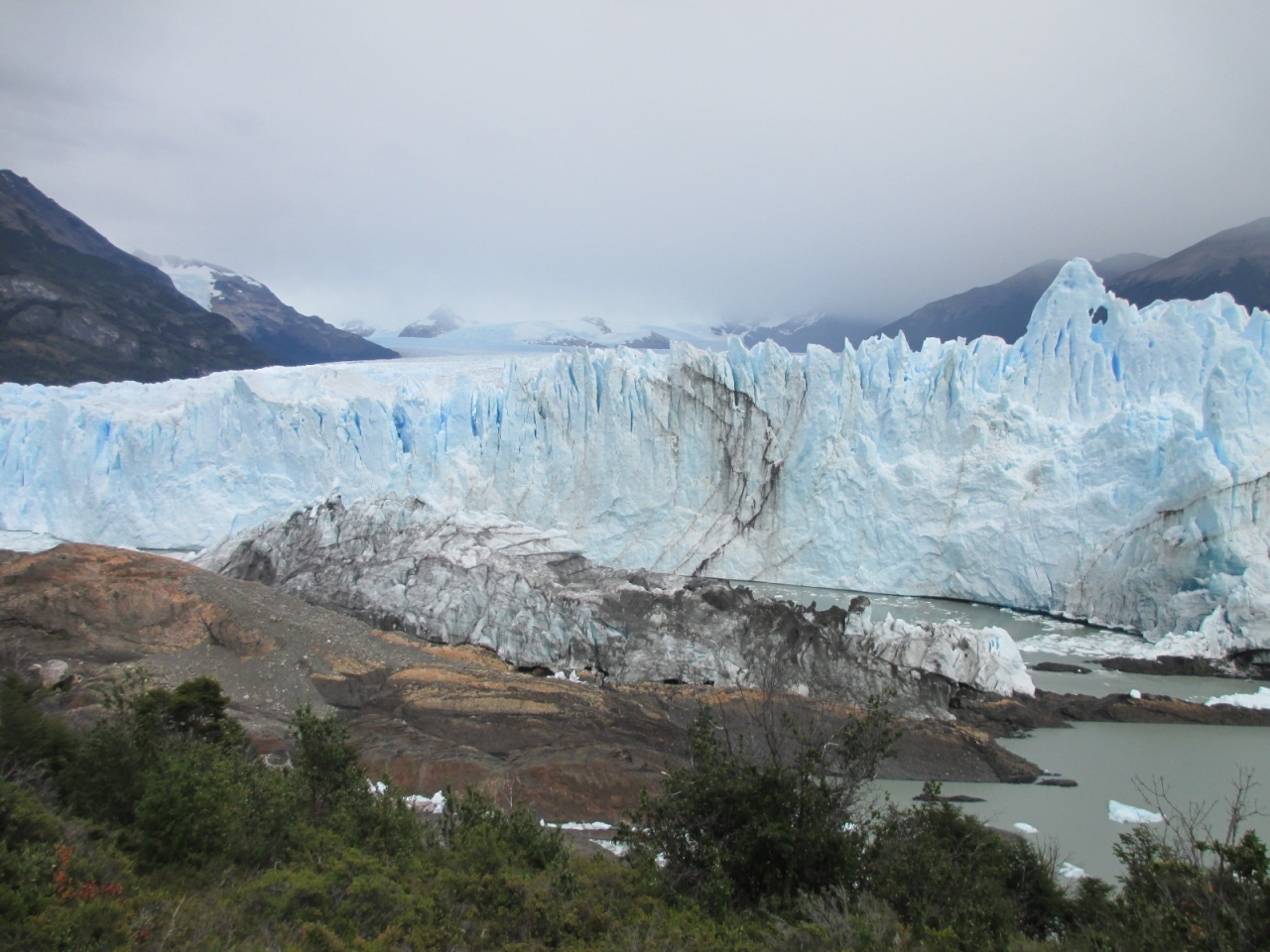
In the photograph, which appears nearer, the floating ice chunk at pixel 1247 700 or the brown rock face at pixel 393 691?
the brown rock face at pixel 393 691

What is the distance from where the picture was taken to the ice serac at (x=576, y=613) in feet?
46.5

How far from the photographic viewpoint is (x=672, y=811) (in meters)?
5.86

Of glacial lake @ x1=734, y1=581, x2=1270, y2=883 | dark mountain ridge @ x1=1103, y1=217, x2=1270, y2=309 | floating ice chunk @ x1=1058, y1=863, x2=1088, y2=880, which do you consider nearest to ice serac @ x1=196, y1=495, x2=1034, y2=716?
glacial lake @ x1=734, y1=581, x2=1270, y2=883

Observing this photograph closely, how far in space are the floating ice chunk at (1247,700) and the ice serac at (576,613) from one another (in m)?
3.36

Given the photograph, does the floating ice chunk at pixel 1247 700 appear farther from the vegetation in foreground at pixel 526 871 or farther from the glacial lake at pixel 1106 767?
the vegetation in foreground at pixel 526 871

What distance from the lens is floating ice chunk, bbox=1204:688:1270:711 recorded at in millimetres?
13742

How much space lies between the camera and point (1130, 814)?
984 cm

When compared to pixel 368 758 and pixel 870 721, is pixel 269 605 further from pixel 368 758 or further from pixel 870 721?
pixel 870 721

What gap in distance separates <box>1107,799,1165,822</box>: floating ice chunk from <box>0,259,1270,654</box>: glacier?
390 inches

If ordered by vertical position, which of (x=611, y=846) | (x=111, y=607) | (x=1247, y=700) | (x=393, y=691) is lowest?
(x=611, y=846)

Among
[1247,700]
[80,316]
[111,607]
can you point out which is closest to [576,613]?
[111,607]

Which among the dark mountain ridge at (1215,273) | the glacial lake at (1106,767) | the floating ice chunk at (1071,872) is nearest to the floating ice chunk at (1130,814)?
the glacial lake at (1106,767)

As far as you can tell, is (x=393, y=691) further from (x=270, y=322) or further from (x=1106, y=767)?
(x=270, y=322)

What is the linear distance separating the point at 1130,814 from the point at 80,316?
55.0 metres
